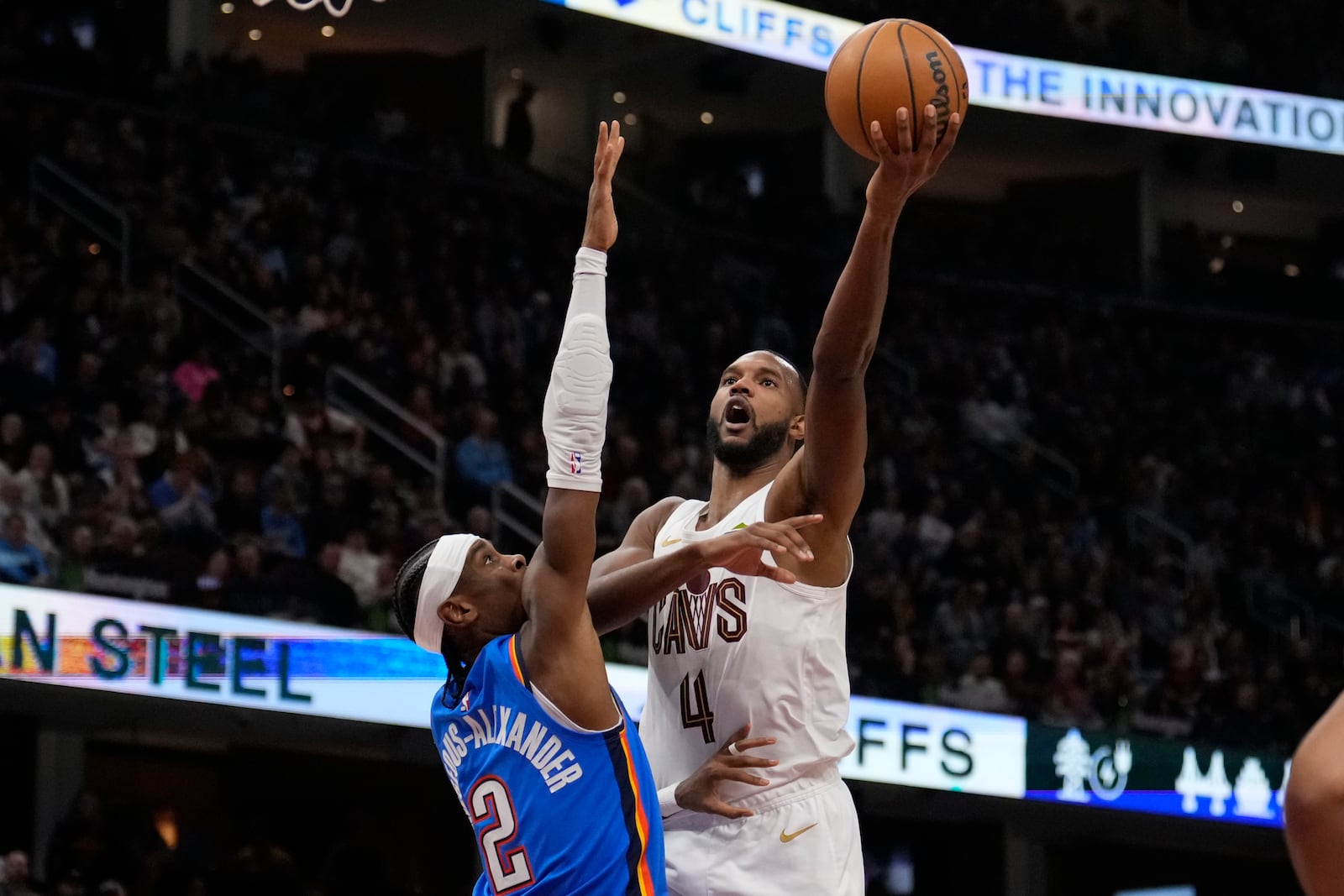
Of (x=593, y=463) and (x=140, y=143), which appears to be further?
(x=140, y=143)

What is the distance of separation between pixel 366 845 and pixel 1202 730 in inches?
269

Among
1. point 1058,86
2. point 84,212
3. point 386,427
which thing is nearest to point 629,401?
point 386,427

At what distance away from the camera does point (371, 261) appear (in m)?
18.2

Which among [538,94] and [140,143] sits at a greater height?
[538,94]

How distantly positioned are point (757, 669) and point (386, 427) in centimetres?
1085

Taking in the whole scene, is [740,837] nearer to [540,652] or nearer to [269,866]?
[540,652]

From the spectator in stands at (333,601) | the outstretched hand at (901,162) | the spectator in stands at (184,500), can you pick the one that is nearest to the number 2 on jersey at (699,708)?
the outstretched hand at (901,162)

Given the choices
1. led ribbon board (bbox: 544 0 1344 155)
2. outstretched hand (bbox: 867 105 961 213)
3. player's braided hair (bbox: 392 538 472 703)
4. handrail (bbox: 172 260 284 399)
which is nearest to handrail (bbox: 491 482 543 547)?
handrail (bbox: 172 260 284 399)

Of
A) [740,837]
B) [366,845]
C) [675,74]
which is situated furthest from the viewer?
[675,74]

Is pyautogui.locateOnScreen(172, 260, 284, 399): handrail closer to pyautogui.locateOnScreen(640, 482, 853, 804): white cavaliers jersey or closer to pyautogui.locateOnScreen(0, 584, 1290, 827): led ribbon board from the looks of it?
pyautogui.locateOnScreen(0, 584, 1290, 827): led ribbon board

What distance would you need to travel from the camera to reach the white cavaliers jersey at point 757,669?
15.4 ft

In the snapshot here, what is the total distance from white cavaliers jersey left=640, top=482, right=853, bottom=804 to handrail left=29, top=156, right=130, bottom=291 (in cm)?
1216

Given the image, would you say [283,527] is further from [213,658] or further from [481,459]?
[481,459]

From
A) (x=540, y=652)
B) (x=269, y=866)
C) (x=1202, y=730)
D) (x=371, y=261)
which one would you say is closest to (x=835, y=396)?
(x=540, y=652)
